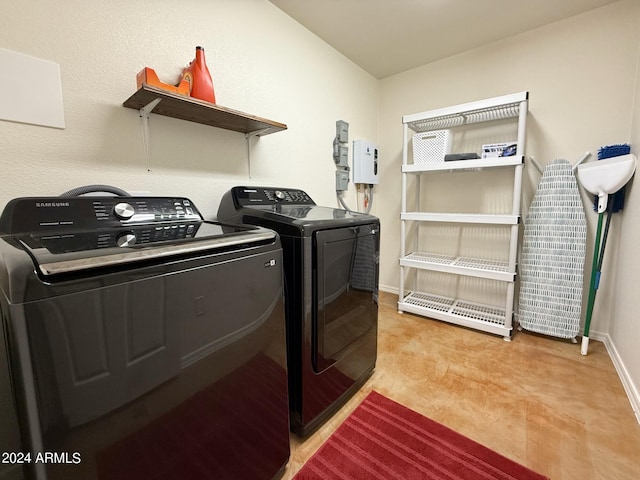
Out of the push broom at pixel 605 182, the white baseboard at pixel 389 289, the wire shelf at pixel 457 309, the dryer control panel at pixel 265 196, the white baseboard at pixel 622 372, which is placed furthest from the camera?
the white baseboard at pixel 389 289

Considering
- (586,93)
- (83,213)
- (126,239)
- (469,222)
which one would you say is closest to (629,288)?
(469,222)

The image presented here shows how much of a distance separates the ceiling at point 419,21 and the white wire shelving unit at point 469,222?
61 centimetres

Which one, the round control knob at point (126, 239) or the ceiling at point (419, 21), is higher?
the ceiling at point (419, 21)

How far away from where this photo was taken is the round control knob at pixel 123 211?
111 centimetres

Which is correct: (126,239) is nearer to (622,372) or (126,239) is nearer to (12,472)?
(12,472)

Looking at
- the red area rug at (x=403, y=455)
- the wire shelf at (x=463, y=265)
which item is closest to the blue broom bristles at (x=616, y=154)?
the wire shelf at (x=463, y=265)

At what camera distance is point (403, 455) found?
4.01 feet

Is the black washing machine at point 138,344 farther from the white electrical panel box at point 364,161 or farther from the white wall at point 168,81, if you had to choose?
the white electrical panel box at point 364,161

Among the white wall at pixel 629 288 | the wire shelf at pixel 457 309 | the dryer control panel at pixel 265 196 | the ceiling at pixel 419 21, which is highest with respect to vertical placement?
the ceiling at pixel 419 21

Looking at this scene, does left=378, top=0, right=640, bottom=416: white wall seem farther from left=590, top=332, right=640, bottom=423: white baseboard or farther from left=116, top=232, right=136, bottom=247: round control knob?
left=116, top=232, right=136, bottom=247: round control knob

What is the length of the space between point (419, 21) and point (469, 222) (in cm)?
167

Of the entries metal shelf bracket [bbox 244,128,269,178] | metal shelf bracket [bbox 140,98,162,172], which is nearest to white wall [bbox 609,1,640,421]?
metal shelf bracket [bbox 244,128,269,178]

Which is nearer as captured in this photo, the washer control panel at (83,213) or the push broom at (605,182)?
the washer control panel at (83,213)

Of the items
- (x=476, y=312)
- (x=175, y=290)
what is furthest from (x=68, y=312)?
(x=476, y=312)
